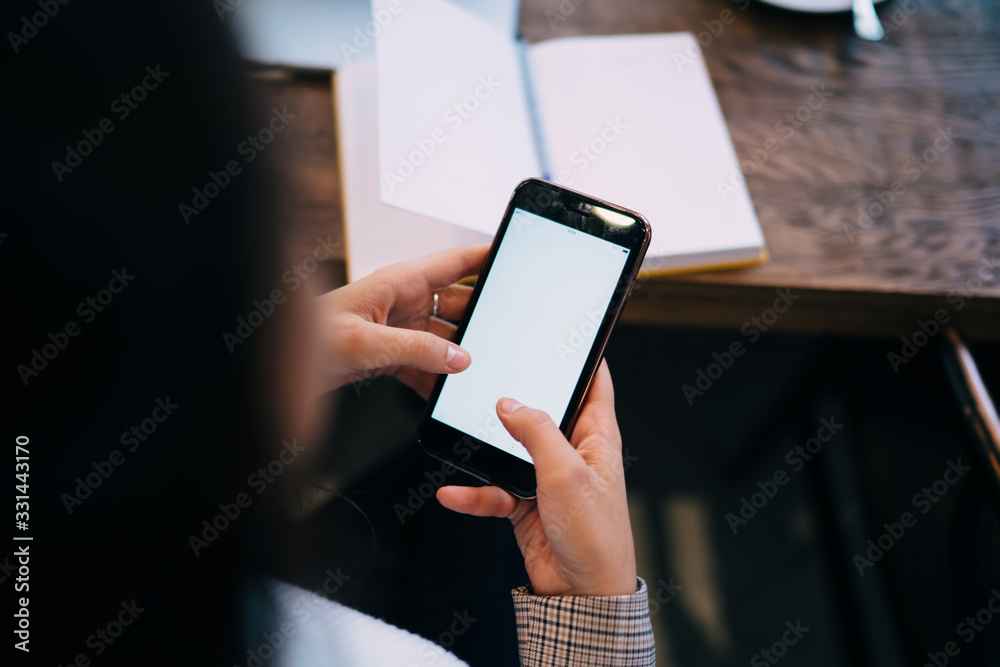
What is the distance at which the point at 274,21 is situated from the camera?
0.50m

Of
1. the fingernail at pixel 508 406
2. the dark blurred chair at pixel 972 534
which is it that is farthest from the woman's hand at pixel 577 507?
the dark blurred chair at pixel 972 534

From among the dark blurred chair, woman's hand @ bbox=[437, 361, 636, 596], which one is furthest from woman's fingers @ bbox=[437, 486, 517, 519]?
the dark blurred chair

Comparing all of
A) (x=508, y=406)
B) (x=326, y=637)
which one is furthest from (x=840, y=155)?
(x=326, y=637)

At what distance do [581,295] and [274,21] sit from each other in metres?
0.36

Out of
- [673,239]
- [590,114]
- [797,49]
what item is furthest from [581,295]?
[797,49]

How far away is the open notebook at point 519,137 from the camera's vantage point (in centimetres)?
50

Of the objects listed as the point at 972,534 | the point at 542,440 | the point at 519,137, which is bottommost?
the point at 972,534

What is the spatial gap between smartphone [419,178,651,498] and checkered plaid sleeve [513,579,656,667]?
9cm

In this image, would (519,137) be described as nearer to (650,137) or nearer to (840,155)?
(650,137)

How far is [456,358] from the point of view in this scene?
0.45m

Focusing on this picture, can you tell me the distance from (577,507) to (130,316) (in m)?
0.30

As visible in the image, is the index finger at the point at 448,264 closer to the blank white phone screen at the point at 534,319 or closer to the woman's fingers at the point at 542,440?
the blank white phone screen at the point at 534,319

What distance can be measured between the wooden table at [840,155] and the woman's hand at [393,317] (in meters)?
0.07

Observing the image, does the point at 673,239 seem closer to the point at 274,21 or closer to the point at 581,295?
the point at 581,295
